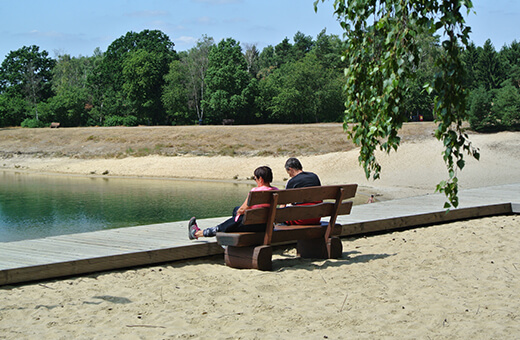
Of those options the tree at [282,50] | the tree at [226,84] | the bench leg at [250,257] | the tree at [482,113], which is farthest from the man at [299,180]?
the tree at [282,50]

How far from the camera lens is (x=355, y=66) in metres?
4.56

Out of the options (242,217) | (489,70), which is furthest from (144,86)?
(242,217)

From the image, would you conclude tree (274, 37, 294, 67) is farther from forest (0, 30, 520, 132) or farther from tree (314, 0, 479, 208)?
tree (314, 0, 479, 208)

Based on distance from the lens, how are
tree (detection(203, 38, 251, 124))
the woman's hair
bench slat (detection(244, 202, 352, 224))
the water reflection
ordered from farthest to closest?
tree (detection(203, 38, 251, 124))
the water reflection
the woman's hair
bench slat (detection(244, 202, 352, 224))

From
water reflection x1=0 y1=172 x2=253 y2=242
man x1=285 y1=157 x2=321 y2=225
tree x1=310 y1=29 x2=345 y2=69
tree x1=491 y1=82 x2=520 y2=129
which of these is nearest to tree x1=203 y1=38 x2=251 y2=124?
tree x1=310 y1=29 x2=345 y2=69

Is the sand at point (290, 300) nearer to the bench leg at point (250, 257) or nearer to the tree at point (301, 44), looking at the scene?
the bench leg at point (250, 257)

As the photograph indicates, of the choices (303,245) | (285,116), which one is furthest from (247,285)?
(285,116)

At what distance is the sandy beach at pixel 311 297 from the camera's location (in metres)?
4.68

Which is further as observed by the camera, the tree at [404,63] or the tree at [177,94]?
the tree at [177,94]

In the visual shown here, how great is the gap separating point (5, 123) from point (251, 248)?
56.9 meters

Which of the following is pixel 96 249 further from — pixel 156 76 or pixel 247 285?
pixel 156 76

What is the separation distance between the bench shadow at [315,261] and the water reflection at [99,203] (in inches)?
295

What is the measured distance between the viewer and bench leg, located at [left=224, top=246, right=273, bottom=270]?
661 cm

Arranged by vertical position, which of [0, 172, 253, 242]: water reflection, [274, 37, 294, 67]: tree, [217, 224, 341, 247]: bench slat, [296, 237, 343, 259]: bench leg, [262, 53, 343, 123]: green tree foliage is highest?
[274, 37, 294, 67]: tree
